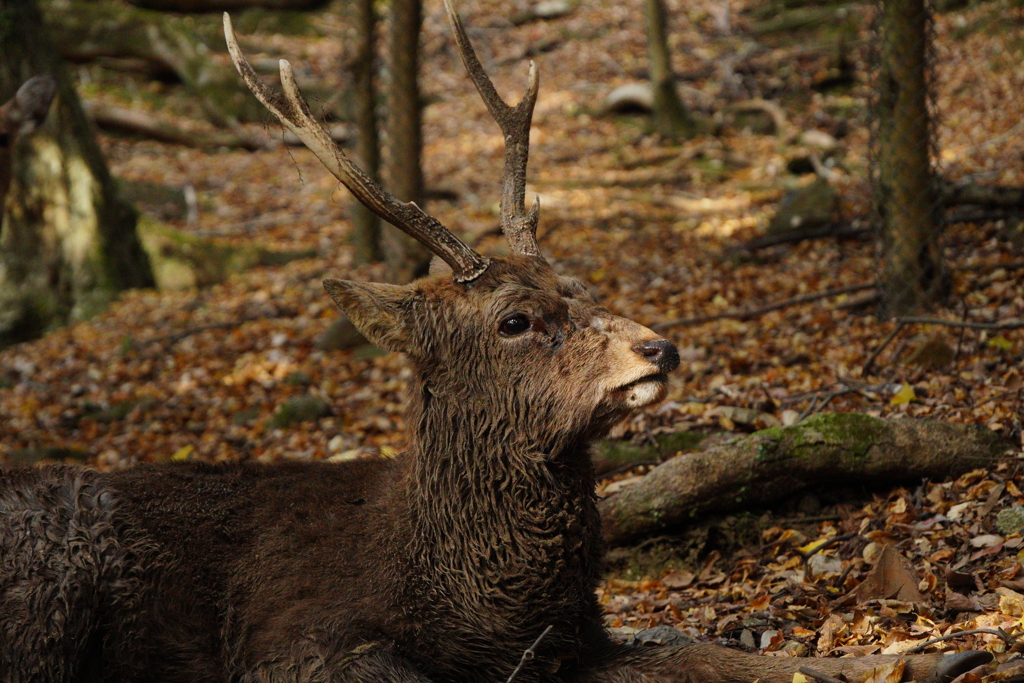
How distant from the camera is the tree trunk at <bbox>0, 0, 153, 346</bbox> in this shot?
40.7 ft

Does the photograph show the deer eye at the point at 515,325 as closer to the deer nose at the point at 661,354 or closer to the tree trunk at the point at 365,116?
the deer nose at the point at 661,354

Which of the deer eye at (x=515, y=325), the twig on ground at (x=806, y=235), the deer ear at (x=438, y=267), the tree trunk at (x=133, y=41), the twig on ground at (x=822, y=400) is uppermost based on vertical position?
the tree trunk at (x=133, y=41)

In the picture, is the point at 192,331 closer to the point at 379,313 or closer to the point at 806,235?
the point at 806,235

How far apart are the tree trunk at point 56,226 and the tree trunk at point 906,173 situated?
410 inches

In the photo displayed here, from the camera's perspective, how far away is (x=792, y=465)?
530 centimetres

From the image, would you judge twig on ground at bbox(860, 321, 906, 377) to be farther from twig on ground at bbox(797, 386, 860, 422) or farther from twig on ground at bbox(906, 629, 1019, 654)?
twig on ground at bbox(906, 629, 1019, 654)

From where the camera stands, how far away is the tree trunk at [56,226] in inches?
489

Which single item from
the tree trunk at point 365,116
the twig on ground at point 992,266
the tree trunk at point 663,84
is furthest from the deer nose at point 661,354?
the tree trunk at point 663,84

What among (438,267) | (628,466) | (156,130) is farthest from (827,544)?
(156,130)

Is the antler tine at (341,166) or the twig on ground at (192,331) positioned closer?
the antler tine at (341,166)

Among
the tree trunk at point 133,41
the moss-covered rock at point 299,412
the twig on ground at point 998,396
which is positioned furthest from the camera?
the tree trunk at point 133,41

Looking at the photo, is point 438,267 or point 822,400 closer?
point 438,267

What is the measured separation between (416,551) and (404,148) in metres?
6.79

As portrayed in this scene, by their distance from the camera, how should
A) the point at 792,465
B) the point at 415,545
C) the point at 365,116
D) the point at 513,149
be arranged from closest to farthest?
the point at 415,545, the point at 513,149, the point at 792,465, the point at 365,116
